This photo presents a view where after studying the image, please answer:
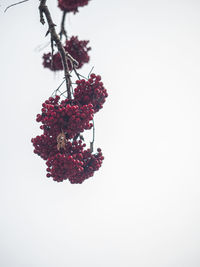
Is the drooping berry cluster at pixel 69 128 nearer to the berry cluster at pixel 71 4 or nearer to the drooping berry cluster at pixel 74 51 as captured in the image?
the berry cluster at pixel 71 4

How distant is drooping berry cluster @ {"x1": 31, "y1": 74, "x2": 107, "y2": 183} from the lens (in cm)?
177

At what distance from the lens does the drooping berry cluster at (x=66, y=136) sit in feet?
5.80

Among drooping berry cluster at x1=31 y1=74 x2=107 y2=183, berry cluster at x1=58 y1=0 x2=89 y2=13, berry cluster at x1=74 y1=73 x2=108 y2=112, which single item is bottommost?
drooping berry cluster at x1=31 y1=74 x2=107 y2=183

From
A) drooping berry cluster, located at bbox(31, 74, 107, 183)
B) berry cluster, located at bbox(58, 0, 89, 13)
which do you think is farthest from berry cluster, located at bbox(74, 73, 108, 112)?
berry cluster, located at bbox(58, 0, 89, 13)

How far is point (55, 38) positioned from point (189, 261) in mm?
98972

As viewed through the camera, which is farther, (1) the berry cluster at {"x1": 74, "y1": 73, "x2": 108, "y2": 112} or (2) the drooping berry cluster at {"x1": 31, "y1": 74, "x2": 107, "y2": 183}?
(1) the berry cluster at {"x1": 74, "y1": 73, "x2": 108, "y2": 112}

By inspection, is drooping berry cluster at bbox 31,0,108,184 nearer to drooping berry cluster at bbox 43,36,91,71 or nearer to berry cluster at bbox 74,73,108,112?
berry cluster at bbox 74,73,108,112

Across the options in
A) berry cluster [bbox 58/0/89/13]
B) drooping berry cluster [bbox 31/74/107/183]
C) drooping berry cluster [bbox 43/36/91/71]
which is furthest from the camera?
drooping berry cluster [bbox 43/36/91/71]

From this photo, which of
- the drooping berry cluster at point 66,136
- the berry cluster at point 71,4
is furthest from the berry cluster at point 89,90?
the berry cluster at point 71,4

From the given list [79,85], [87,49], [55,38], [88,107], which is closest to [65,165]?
[88,107]

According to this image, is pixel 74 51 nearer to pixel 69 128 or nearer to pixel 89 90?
pixel 89 90

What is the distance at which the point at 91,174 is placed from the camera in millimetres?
2178

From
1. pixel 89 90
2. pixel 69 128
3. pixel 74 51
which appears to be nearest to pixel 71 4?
pixel 74 51

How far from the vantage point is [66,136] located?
76.7 inches
